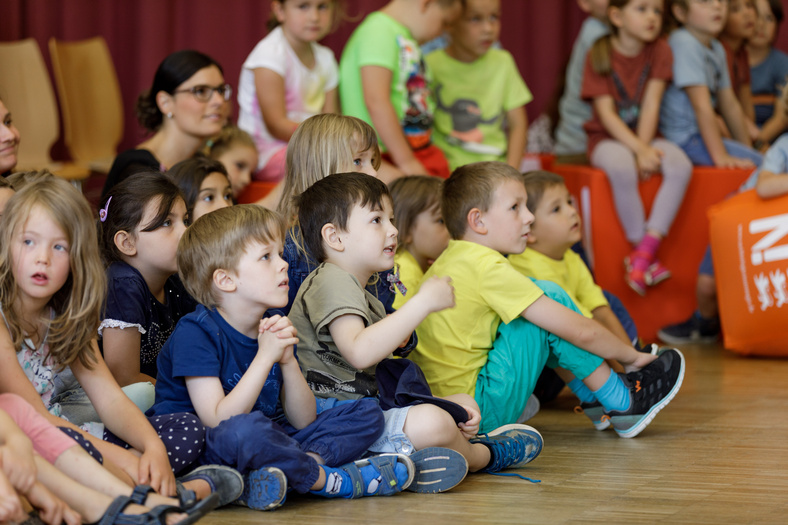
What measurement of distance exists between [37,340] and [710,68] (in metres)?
2.76

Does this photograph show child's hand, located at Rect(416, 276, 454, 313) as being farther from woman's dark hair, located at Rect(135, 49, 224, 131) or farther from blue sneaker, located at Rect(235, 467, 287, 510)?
woman's dark hair, located at Rect(135, 49, 224, 131)

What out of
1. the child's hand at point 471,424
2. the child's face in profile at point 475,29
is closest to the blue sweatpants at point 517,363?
the child's hand at point 471,424

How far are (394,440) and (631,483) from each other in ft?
1.48

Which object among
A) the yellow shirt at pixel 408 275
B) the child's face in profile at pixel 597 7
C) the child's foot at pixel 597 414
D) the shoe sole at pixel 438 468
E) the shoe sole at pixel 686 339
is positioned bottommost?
the shoe sole at pixel 686 339

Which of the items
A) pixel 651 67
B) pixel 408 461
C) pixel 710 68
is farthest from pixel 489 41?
pixel 408 461

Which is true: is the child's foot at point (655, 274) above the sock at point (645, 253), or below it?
below

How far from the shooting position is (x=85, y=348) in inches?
60.9

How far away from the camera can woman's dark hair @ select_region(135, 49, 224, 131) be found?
2670 millimetres

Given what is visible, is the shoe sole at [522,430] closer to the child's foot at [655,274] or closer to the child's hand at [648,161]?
the child's foot at [655,274]

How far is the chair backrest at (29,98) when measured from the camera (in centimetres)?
385

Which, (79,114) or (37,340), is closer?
(37,340)


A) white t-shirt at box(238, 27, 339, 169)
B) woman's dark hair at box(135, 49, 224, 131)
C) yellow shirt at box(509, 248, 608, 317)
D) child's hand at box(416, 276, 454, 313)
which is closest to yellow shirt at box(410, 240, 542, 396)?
child's hand at box(416, 276, 454, 313)

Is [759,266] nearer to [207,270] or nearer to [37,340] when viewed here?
[207,270]

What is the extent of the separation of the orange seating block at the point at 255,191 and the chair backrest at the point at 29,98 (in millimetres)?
1311
